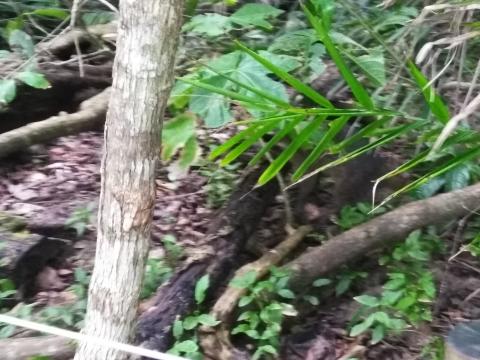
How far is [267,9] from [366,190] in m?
1.13

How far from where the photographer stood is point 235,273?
113 inches

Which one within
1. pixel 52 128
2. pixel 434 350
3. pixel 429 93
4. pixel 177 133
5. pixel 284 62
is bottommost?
pixel 434 350

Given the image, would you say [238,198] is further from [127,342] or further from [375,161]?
[127,342]

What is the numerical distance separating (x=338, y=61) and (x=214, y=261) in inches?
50.1

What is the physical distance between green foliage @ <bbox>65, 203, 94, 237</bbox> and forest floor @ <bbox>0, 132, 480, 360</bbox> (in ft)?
0.09

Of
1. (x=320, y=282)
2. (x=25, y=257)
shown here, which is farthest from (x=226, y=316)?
(x=25, y=257)

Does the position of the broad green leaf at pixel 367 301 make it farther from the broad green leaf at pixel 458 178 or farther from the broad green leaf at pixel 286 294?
the broad green leaf at pixel 458 178

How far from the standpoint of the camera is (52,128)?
3494mm

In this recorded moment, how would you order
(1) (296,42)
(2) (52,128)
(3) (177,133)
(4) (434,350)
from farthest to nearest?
1. (2) (52,128)
2. (1) (296,42)
3. (3) (177,133)
4. (4) (434,350)

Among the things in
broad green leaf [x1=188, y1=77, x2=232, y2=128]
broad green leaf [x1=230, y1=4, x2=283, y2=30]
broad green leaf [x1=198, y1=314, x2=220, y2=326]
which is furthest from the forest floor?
broad green leaf [x1=230, y1=4, x2=283, y2=30]

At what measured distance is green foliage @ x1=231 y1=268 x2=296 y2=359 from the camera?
8.33ft

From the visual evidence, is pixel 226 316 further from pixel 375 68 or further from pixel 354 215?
pixel 375 68

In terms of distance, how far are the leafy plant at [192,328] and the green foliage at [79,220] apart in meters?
0.84

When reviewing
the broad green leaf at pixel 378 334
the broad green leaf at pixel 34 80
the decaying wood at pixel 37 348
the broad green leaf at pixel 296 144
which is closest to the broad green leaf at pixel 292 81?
the broad green leaf at pixel 296 144
